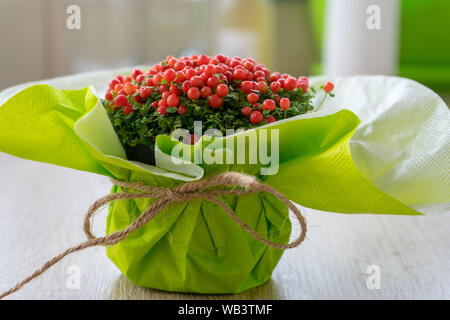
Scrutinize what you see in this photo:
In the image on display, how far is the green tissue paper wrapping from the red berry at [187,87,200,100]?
0.16ft

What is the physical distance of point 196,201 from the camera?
54cm

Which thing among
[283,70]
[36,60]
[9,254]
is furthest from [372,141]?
[283,70]

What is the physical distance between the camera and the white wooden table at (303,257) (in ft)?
1.92

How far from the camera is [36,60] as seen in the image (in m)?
1.61

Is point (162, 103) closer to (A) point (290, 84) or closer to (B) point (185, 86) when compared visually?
(B) point (185, 86)

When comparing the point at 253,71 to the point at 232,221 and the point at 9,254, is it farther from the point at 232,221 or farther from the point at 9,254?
the point at 9,254

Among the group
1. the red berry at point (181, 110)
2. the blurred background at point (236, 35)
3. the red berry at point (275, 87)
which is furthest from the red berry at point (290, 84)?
the blurred background at point (236, 35)

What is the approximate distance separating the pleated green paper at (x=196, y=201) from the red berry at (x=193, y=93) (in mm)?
51

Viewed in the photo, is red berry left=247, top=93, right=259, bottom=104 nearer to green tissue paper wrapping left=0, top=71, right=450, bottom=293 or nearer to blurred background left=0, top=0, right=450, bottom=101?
green tissue paper wrapping left=0, top=71, right=450, bottom=293

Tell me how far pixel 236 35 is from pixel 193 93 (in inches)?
73.8

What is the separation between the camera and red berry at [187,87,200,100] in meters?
0.52

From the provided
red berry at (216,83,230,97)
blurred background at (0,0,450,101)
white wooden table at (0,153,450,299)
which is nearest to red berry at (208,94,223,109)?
red berry at (216,83,230,97)

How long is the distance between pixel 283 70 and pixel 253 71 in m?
2.06

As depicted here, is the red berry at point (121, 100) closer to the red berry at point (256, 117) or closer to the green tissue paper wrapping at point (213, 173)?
the green tissue paper wrapping at point (213, 173)
